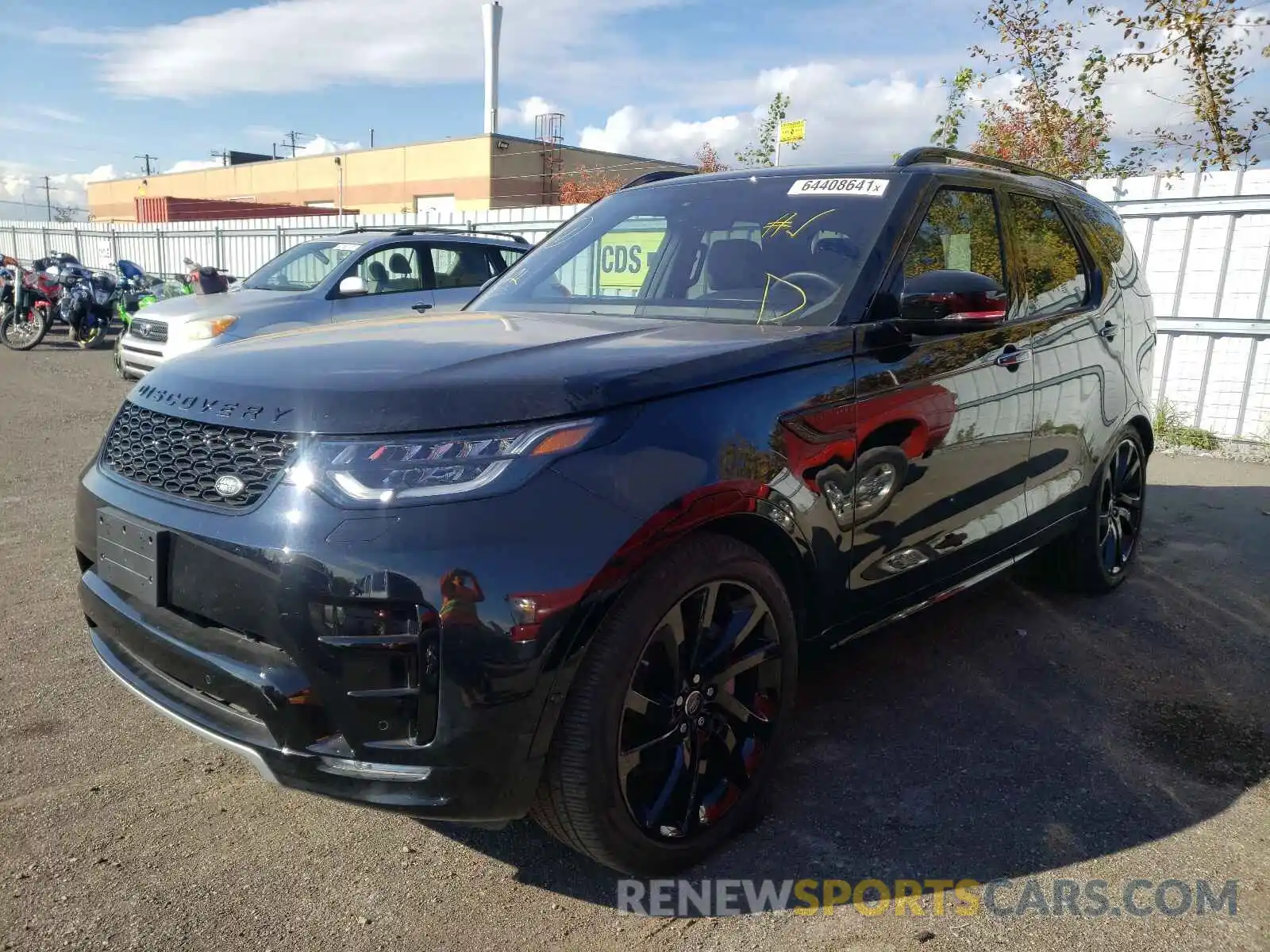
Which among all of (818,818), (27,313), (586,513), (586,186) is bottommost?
(818,818)

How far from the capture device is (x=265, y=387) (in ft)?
7.06

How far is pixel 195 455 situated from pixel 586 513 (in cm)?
95

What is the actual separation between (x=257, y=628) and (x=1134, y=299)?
164 inches

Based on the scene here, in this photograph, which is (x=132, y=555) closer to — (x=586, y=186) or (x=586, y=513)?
(x=586, y=513)

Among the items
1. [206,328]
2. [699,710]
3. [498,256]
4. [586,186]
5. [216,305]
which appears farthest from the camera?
[586,186]

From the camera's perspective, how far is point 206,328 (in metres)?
8.58

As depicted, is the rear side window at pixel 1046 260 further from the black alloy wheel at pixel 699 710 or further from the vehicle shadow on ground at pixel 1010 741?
the black alloy wheel at pixel 699 710

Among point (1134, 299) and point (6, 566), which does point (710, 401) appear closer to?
point (1134, 299)

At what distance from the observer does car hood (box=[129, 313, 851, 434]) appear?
203cm

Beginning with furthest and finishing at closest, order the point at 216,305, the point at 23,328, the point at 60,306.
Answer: the point at 60,306 < the point at 23,328 < the point at 216,305

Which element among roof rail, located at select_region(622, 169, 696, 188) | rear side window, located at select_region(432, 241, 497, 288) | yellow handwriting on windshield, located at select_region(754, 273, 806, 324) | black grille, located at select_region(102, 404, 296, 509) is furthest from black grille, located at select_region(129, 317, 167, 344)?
yellow handwriting on windshield, located at select_region(754, 273, 806, 324)

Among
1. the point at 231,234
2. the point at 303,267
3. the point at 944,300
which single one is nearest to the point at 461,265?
the point at 303,267

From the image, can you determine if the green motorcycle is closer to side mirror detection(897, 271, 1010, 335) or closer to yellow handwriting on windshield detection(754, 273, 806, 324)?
yellow handwriting on windshield detection(754, 273, 806, 324)

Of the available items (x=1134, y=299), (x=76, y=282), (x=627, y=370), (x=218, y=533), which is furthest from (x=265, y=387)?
(x=76, y=282)
